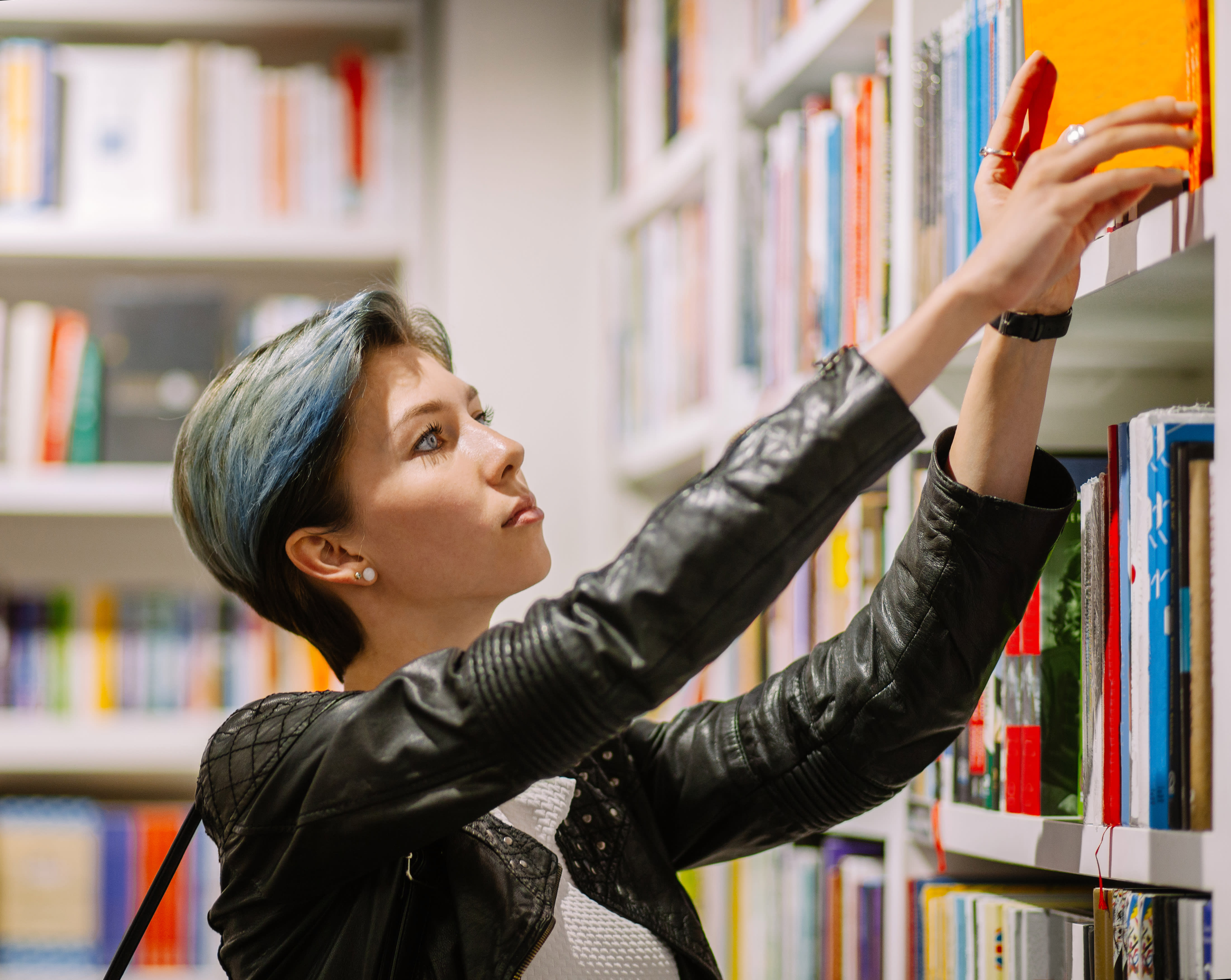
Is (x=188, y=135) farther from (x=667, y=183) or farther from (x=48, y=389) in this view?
(x=667, y=183)

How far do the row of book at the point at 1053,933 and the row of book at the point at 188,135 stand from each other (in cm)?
173

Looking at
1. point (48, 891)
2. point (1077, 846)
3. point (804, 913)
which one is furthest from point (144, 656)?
point (1077, 846)

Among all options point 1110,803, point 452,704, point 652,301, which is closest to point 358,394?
point 452,704

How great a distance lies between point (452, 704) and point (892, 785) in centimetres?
39

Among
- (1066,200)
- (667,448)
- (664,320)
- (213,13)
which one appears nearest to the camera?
(1066,200)

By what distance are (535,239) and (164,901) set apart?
135cm

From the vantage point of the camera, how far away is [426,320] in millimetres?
1210

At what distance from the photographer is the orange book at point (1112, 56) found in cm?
83

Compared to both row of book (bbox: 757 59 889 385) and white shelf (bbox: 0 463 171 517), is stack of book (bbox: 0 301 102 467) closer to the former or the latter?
white shelf (bbox: 0 463 171 517)

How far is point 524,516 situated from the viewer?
1048 millimetres

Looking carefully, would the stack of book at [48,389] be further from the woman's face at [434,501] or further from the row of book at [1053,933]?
the row of book at [1053,933]

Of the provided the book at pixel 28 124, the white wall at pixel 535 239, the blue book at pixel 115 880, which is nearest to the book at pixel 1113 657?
the white wall at pixel 535 239

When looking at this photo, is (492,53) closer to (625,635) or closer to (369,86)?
(369,86)

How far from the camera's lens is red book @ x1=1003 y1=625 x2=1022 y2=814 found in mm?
1013
